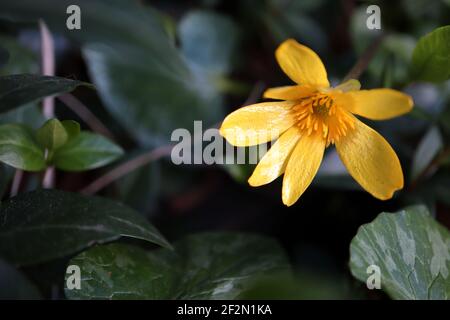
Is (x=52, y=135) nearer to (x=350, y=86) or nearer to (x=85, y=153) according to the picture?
(x=85, y=153)

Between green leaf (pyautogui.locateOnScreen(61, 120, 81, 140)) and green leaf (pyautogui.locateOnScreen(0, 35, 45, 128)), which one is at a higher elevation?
green leaf (pyautogui.locateOnScreen(0, 35, 45, 128))

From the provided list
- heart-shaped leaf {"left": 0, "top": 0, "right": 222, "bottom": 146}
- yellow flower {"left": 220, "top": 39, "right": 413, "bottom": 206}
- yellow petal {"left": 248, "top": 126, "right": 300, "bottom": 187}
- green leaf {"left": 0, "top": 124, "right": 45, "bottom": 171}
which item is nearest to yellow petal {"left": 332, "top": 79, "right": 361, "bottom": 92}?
yellow flower {"left": 220, "top": 39, "right": 413, "bottom": 206}

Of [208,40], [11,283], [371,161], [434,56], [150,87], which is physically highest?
[208,40]

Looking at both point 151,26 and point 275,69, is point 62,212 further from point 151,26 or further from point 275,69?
point 275,69

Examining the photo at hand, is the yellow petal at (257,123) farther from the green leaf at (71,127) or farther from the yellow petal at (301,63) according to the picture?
the green leaf at (71,127)

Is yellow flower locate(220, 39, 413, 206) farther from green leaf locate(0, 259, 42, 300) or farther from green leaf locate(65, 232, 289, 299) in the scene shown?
green leaf locate(0, 259, 42, 300)

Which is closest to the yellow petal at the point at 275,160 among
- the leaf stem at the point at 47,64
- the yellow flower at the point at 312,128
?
the yellow flower at the point at 312,128

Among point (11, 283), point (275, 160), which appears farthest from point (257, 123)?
point (11, 283)
